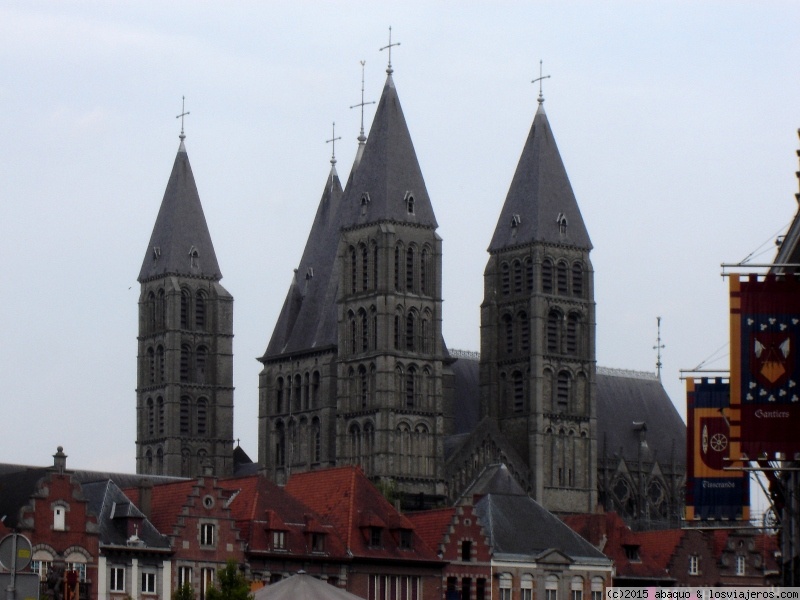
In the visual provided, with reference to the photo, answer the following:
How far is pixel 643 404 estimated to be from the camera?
162m

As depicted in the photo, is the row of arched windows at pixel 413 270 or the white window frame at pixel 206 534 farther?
the row of arched windows at pixel 413 270

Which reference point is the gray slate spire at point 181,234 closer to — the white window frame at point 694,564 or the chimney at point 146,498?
the white window frame at point 694,564

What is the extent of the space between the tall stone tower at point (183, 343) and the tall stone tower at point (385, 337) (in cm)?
1132

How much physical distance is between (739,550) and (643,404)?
170ft

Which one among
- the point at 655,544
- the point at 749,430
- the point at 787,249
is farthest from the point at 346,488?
the point at 749,430

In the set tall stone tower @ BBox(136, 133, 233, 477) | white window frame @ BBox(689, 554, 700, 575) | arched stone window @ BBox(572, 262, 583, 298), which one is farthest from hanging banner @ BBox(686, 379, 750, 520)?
tall stone tower @ BBox(136, 133, 233, 477)

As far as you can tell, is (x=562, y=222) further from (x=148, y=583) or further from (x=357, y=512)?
(x=148, y=583)

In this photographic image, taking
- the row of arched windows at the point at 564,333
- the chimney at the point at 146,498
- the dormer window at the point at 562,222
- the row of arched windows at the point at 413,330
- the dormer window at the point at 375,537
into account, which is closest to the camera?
the chimney at the point at 146,498

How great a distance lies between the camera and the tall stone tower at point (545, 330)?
143m

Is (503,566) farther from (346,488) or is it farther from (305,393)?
(305,393)

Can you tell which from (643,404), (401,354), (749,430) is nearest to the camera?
(749,430)

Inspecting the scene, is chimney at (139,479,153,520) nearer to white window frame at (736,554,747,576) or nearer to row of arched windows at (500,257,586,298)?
white window frame at (736,554,747,576)

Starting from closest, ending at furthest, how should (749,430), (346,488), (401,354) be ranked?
(749,430) < (346,488) < (401,354)

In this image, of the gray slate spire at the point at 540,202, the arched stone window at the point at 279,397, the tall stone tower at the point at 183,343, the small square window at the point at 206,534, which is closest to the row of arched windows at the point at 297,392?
the arched stone window at the point at 279,397
